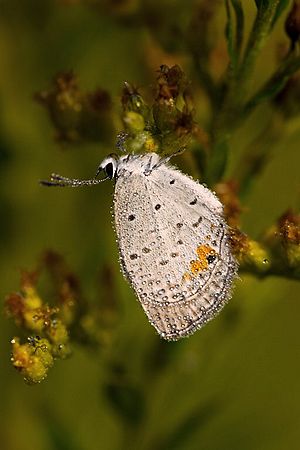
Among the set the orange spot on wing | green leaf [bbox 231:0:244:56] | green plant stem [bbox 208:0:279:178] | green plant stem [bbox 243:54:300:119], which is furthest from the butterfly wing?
green leaf [bbox 231:0:244:56]

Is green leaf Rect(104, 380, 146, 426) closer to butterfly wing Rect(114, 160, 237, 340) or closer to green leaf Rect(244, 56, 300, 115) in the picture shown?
butterfly wing Rect(114, 160, 237, 340)

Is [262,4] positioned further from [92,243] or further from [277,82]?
[92,243]

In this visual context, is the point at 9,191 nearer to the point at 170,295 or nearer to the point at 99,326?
the point at 99,326

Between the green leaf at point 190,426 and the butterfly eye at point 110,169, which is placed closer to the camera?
the butterfly eye at point 110,169

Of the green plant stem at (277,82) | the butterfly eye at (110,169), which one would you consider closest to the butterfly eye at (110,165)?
the butterfly eye at (110,169)

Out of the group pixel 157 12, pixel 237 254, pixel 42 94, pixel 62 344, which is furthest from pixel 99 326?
pixel 157 12

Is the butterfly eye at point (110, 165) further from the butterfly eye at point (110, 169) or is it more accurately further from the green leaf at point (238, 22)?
the green leaf at point (238, 22)

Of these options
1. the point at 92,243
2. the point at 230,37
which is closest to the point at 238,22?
the point at 230,37
